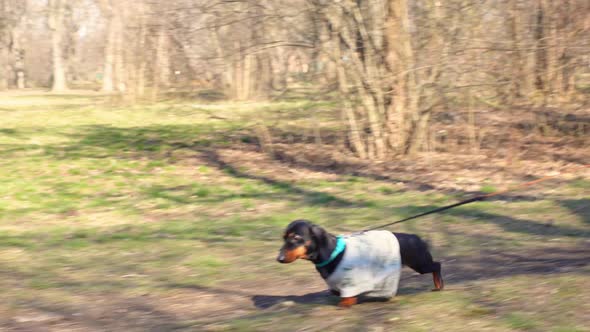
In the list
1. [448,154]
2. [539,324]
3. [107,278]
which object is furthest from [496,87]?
[539,324]

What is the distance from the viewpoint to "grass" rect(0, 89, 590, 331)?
594cm

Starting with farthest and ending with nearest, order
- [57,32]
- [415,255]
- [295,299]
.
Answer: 1. [57,32]
2. [295,299]
3. [415,255]

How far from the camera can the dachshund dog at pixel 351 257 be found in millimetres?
5738

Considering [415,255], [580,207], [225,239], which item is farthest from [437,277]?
[580,207]

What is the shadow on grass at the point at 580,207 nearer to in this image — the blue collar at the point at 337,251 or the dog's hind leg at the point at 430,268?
the dog's hind leg at the point at 430,268

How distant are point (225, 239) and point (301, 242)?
4.62m

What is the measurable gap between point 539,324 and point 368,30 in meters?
11.7

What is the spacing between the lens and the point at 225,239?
401 inches

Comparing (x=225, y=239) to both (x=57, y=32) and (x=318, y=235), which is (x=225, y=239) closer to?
(x=318, y=235)

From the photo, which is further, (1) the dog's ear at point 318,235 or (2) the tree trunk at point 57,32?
(2) the tree trunk at point 57,32

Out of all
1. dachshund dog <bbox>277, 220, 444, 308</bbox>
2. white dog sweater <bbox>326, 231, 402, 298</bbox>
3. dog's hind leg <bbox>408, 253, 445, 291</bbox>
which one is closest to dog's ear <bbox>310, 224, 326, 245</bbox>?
dachshund dog <bbox>277, 220, 444, 308</bbox>

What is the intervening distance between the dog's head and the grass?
1.63ft

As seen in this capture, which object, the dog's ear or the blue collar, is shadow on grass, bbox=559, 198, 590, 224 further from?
the dog's ear

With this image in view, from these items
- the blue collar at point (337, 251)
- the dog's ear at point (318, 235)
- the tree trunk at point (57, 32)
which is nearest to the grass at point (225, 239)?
the blue collar at point (337, 251)
